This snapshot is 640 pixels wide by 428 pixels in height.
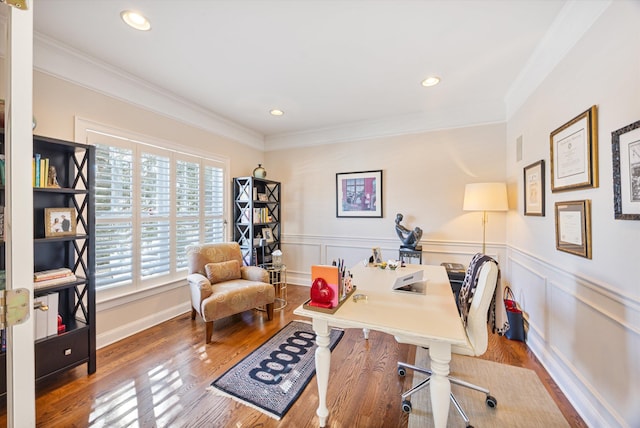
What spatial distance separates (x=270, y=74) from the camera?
2590 millimetres

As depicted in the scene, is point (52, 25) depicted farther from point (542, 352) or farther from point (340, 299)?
point (542, 352)

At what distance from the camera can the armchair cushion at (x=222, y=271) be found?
9.70 ft

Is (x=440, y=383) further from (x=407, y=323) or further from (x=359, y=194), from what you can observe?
(x=359, y=194)

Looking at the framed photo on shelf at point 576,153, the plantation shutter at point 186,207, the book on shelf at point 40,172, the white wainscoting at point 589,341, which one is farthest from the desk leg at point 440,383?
the plantation shutter at point 186,207

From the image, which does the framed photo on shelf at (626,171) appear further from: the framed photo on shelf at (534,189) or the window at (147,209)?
the window at (147,209)

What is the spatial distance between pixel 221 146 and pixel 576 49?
3.79 metres

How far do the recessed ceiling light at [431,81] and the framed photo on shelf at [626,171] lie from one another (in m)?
1.64

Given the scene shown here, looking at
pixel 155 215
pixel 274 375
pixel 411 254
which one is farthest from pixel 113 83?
pixel 411 254

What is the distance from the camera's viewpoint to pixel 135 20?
1.86 metres

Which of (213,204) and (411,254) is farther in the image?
(213,204)

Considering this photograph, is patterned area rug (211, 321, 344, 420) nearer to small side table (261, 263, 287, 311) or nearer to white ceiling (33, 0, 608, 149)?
small side table (261, 263, 287, 311)

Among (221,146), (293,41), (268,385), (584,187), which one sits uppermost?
(293,41)

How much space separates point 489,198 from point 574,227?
1285 mm

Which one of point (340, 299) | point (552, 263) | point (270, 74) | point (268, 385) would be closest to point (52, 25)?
point (270, 74)
